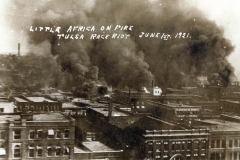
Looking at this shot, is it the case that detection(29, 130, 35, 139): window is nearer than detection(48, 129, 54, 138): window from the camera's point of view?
Yes

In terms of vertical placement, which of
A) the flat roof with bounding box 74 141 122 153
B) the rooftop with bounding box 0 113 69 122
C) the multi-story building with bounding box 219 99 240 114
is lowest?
the flat roof with bounding box 74 141 122 153

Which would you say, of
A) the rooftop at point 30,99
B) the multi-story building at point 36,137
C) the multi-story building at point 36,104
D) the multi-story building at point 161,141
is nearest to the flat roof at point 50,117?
the multi-story building at point 36,137

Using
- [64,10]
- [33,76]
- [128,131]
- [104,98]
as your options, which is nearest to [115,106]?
[104,98]

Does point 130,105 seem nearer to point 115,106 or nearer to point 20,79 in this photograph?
point 115,106

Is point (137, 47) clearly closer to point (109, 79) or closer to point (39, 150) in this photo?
point (109, 79)

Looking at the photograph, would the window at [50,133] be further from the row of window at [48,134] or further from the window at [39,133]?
the window at [39,133]

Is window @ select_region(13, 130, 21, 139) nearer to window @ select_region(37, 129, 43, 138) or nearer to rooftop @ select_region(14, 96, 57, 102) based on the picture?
window @ select_region(37, 129, 43, 138)

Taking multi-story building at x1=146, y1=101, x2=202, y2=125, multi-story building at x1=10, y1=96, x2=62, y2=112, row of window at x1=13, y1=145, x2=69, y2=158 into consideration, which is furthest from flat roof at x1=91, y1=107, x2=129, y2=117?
row of window at x1=13, y1=145, x2=69, y2=158
